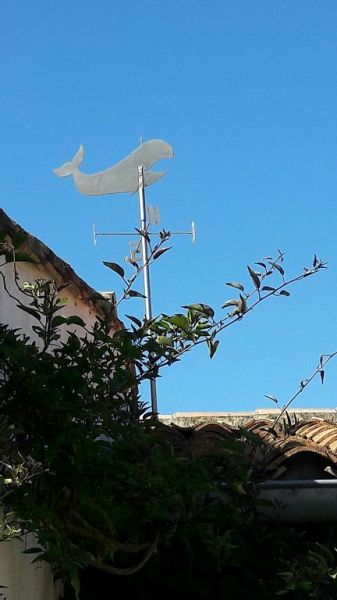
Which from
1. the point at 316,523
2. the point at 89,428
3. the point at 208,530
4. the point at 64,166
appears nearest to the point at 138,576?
the point at 208,530

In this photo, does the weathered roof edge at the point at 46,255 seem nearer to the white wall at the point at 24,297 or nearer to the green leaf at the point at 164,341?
the white wall at the point at 24,297

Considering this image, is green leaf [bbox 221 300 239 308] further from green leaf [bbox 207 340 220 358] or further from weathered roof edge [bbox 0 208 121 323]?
weathered roof edge [bbox 0 208 121 323]

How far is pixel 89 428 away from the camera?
3.42 metres

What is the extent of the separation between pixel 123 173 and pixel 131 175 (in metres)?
0.07

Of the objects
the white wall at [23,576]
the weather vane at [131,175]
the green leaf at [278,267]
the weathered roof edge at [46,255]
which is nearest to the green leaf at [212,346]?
the green leaf at [278,267]

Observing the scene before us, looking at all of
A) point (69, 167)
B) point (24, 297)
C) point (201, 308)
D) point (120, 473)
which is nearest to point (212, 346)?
point (201, 308)

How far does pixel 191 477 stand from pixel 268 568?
39.9 inches

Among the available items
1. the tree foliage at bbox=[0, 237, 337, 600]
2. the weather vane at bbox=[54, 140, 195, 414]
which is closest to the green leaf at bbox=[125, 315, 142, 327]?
the tree foliage at bbox=[0, 237, 337, 600]

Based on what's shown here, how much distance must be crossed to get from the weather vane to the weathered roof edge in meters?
2.72

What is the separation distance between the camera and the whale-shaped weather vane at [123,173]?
8062 millimetres

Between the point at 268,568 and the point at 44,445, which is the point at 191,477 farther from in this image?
the point at 268,568

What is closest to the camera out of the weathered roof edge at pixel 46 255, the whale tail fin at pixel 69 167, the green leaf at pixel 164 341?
the green leaf at pixel 164 341

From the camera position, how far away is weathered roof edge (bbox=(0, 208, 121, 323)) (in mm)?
3990

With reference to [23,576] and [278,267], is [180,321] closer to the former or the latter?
[278,267]
